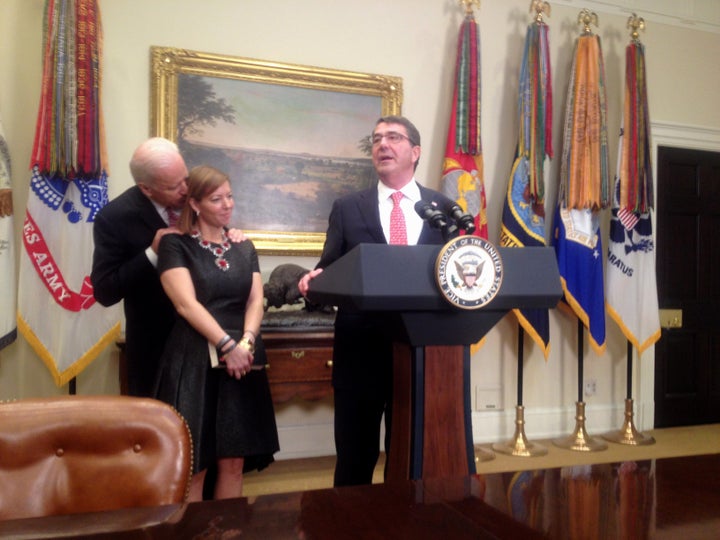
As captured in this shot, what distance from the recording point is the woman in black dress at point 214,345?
1.77 m

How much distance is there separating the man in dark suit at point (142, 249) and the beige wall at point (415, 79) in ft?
4.20

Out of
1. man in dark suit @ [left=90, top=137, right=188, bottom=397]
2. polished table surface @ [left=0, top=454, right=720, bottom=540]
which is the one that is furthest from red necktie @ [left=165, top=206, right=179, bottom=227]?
polished table surface @ [left=0, top=454, right=720, bottom=540]

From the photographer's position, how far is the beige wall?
2939 mm

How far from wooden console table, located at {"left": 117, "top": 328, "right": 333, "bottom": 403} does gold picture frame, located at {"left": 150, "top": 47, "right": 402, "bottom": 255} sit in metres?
0.62

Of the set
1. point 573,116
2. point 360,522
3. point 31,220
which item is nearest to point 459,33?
point 573,116

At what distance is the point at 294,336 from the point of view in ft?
A: 9.52

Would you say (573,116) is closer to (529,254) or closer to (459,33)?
(459,33)

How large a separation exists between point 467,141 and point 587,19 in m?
1.21

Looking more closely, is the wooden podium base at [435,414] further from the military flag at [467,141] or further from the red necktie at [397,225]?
the military flag at [467,141]

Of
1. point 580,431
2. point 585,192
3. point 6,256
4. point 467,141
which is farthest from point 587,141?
point 6,256

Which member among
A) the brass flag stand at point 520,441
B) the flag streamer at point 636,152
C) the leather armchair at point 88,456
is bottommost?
the brass flag stand at point 520,441

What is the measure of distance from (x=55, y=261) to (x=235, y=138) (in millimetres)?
1131

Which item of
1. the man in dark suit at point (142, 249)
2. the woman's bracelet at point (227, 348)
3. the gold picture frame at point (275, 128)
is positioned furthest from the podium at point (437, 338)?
the gold picture frame at point (275, 128)

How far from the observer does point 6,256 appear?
275cm
